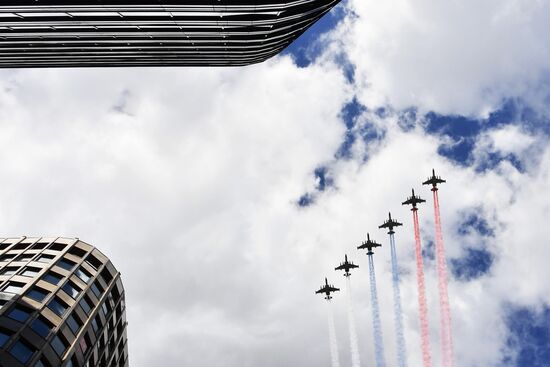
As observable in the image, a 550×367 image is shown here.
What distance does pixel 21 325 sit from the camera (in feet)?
111

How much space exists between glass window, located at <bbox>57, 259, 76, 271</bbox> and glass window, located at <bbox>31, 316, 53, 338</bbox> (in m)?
8.92

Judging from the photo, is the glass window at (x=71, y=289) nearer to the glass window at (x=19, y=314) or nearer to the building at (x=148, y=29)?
the glass window at (x=19, y=314)

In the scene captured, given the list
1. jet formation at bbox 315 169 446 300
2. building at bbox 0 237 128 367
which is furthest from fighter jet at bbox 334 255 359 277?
building at bbox 0 237 128 367

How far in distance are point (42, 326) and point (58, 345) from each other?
208cm

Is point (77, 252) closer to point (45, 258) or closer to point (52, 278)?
point (45, 258)

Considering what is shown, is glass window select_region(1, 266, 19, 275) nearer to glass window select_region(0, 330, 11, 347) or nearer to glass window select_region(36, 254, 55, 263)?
glass window select_region(36, 254, 55, 263)

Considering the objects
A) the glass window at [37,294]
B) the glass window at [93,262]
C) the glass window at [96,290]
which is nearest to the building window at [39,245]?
the glass window at [93,262]

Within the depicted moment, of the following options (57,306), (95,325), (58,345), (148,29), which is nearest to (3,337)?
(58,345)

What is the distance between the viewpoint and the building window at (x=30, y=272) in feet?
136

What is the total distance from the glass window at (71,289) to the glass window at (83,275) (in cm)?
207

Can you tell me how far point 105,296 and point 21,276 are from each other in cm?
895

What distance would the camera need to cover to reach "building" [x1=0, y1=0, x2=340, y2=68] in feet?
111

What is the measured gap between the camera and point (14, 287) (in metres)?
38.8

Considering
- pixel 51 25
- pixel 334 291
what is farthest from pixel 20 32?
pixel 334 291
